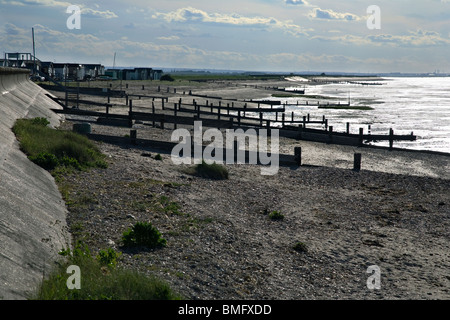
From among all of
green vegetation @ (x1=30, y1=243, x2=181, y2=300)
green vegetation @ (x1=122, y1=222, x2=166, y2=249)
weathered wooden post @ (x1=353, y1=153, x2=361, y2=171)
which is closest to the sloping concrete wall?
green vegetation @ (x1=30, y1=243, x2=181, y2=300)

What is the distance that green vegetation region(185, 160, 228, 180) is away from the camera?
18.5m

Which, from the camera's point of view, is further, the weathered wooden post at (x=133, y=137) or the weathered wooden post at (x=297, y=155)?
the weathered wooden post at (x=133, y=137)

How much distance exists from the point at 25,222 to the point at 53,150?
7.19m

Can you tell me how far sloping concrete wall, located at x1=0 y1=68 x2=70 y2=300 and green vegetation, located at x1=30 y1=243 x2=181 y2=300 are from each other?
0.23 meters

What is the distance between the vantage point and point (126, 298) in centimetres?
676

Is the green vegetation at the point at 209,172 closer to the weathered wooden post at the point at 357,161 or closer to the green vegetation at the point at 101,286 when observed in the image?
the weathered wooden post at the point at 357,161

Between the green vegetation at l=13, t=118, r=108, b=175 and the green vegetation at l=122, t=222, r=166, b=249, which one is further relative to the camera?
the green vegetation at l=13, t=118, r=108, b=175

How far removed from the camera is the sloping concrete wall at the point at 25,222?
6.79 m

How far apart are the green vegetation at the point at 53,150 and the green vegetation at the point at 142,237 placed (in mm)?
5159

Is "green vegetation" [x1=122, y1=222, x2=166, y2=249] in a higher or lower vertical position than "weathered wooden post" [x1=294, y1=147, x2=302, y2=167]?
lower

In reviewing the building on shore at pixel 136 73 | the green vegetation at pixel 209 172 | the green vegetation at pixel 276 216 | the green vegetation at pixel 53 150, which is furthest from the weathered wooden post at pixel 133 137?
the building on shore at pixel 136 73

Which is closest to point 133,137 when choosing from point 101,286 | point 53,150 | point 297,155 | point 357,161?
point 53,150

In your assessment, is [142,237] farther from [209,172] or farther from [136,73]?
[136,73]

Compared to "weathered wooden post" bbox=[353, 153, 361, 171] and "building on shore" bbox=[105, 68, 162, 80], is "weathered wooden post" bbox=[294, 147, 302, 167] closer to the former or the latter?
"weathered wooden post" bbox=[353, 153, 361, 171]
